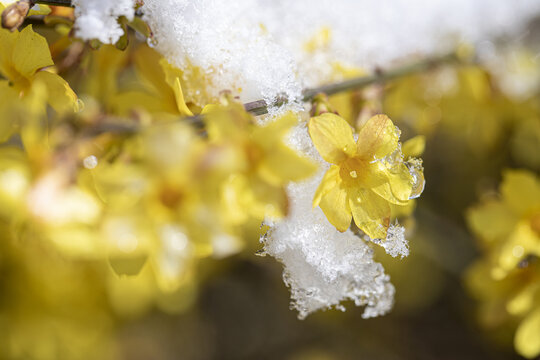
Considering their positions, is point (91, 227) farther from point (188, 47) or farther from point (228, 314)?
point (228, 314)

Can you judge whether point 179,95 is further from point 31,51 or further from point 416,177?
point 416,177

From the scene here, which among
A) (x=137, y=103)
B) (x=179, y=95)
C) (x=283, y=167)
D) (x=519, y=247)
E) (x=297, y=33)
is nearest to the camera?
(x=283, y=167)

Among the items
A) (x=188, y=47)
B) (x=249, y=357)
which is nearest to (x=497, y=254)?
(x=188, y=47)

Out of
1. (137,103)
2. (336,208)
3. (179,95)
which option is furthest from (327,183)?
(137,103)

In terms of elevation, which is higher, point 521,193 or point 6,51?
point 6,51

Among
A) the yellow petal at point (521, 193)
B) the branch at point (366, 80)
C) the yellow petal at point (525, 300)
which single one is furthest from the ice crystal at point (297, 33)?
the yellow petal at point (525, 300)

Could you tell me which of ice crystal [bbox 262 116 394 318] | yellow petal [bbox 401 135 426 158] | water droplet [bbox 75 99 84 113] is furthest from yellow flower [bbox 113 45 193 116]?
yellow petal [bbox 401 135 426 158]

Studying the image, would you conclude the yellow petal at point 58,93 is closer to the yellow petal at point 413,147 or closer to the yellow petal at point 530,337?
the yellow petal at point 413,147

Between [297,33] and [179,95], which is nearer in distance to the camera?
[179,95]
